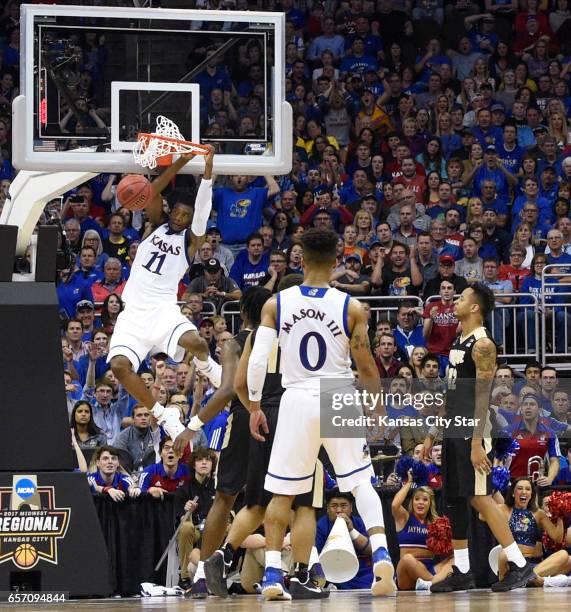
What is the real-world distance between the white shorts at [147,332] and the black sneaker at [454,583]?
105 inches

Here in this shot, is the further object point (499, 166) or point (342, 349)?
point (499, 166)

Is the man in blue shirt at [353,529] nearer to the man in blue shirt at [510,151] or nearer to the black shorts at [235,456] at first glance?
the black shorts at [235,456]

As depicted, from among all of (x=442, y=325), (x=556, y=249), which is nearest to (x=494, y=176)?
(x=556, y=249)

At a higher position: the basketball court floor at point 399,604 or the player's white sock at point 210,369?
the player's white sock at point 210,369

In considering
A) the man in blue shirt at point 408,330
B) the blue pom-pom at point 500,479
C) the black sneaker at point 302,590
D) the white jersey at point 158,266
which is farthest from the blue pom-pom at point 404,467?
the black sneaker at point 302,590

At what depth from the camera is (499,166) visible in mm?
19438

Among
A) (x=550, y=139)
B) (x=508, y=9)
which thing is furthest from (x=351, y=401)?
(x=508, y=9)

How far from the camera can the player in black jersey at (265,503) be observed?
371 inches

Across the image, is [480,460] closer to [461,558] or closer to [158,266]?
[461,558]

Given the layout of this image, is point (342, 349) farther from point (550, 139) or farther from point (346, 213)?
point (550, 139)

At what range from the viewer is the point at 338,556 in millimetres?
→ 10828

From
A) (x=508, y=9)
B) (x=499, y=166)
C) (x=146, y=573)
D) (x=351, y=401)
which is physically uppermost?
(x=508, y=9)

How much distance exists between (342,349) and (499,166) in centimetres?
1102

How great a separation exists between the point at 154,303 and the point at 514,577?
11.2 feet
